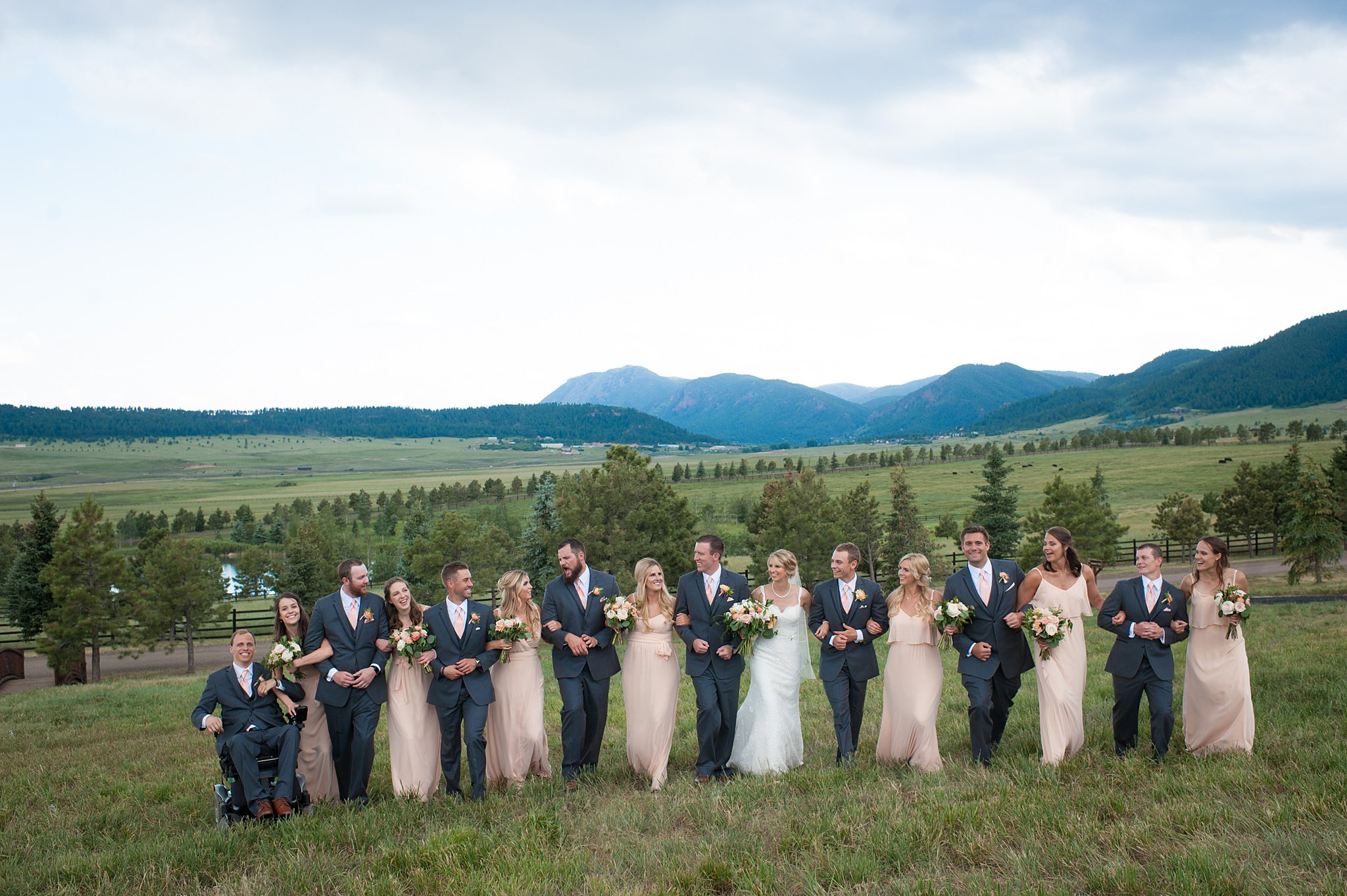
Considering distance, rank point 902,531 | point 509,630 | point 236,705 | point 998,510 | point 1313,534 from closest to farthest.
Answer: point 236,705 < point 509,630 < point 1313,534 < point 902,531 < point 998,510

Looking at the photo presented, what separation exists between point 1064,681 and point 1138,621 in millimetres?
993

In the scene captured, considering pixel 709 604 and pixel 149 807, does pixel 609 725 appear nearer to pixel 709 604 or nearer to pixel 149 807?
pixel 709 604

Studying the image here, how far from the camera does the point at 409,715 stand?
8.56 metres

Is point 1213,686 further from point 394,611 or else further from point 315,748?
point 315,748

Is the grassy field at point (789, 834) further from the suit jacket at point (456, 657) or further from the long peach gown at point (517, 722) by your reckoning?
the suit jacket at point (456, 657)

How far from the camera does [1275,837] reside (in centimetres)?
→ 528

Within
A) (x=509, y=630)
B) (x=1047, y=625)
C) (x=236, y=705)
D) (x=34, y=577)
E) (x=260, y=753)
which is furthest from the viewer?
(x=34, y=577)

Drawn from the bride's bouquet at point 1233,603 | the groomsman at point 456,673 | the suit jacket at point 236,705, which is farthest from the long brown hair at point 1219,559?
the suit jacket at point 236,705

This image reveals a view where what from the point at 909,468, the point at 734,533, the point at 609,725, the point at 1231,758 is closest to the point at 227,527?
the point at 734,533

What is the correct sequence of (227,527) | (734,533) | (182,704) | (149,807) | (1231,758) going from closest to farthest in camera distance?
1. (1231,758)
2. (149,807)
3. (182,704)
4. (734,533)
5. (227,527)

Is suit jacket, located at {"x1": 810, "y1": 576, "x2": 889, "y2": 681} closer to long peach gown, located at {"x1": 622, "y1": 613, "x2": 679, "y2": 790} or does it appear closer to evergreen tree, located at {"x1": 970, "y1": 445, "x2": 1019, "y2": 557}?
long peach gown, located at {"x1": 622, "y1": 613, "x2": 679, "y2": 790}

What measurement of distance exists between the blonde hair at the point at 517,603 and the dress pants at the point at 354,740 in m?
1.63

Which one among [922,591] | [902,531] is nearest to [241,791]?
[922,591]

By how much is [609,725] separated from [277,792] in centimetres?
560
